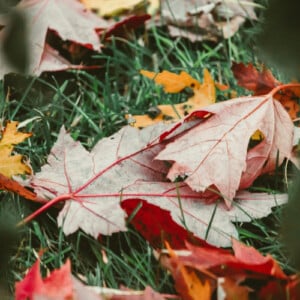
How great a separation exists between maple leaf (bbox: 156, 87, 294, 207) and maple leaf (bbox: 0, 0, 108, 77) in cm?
64

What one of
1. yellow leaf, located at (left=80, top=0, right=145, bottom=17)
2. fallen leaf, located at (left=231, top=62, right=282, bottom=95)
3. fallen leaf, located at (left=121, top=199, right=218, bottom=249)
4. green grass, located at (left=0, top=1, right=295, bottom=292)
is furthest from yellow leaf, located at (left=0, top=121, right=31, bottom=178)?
yellow leaf, located at (left=80, top=0, right=145, bottom=17)

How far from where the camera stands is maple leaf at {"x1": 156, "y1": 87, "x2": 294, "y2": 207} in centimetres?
121

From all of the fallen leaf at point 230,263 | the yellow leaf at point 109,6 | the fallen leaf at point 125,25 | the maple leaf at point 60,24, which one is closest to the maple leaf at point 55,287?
the fallen leaf at point 230,263

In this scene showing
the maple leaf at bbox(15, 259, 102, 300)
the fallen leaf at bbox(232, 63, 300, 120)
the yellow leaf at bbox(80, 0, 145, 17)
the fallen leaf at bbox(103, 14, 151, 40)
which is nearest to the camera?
the maple leaf at bbox(15, 259, 102, 300)

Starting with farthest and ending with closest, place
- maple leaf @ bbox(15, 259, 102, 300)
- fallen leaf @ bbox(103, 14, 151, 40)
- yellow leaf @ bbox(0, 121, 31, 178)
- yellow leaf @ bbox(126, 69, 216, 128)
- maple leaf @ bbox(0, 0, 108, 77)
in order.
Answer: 1. fallen leaf @ bbox(103, 14, 151, 40)
2. maple leaf @ bbox(0, 0, 108, 77)
3. yellow leaf @ bbox(126, 69, 216, 128)
4. yellow leaf @ bbox(0, 121, 31, 178)
5. maple leaf @ bbox(15, 259, 102, 300)

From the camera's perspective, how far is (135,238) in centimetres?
121

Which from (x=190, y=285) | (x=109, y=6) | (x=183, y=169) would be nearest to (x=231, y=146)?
(x=183, y=169)

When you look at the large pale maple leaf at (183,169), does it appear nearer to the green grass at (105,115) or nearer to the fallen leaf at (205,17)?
the green grass at (105,115)

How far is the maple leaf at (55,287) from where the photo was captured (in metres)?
0.95

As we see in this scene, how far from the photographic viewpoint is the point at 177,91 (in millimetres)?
1698

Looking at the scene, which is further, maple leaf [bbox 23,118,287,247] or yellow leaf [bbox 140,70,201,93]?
yellow leaf [bbox 140,70,201,93]

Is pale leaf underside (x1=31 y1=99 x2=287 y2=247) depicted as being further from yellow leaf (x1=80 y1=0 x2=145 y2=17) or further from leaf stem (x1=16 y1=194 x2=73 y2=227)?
yellow leaf (x1=80 y1=0 x2=145 y2=17)

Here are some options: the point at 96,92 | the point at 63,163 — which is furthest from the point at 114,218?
the point at 96,92

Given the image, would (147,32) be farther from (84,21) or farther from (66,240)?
(66,240)
